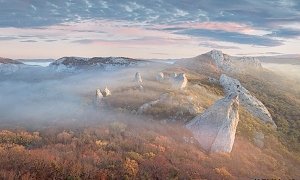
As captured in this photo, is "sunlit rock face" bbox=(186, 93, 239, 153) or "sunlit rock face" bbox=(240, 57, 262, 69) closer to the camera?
"sunlit rock face" bbox=(186, 93, 239, 153)

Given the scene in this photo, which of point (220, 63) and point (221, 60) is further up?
point (221, 60)

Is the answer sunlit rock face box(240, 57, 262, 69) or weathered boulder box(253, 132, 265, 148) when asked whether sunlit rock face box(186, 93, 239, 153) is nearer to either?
weathered boulder box(253, 132, 265, 148)

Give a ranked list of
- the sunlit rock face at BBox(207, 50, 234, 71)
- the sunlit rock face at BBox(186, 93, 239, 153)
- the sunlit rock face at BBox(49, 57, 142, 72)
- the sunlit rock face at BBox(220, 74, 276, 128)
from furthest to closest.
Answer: the sunlit rock face at BBox(49, 57, 142, 72), the sunlit rock face at BBox(207, 50, 234, 71), the sunlit rock face at BBox(220, 74, 276, 128), the sunlit rock face at BBox(186, 93, 239, 153)

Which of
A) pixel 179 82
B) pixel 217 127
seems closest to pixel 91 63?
pixel 179 82

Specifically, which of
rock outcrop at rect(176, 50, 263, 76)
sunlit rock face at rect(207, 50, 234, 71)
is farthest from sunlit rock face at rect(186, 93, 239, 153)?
sunlit rock face at rect(207, 50, 234, 71)

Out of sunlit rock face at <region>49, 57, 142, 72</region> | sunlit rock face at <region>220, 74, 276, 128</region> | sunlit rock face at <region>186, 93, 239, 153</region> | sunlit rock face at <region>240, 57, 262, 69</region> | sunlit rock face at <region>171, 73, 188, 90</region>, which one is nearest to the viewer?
sunlit rock face at <region>186, 93, 239, 153</region>

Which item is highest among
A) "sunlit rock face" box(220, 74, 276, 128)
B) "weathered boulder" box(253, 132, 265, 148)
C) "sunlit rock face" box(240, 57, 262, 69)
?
"sunlit rock face" box(240, 57, 262, 69)

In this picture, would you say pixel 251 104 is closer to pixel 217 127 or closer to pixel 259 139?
pixel 259 139

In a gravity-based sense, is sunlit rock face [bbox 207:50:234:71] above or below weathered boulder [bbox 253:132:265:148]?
A: above
